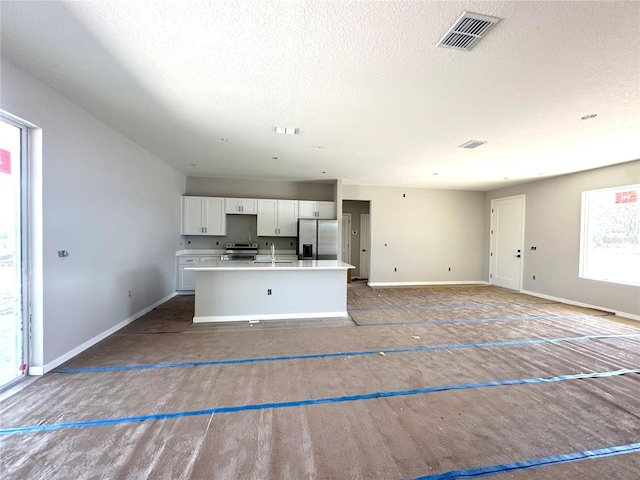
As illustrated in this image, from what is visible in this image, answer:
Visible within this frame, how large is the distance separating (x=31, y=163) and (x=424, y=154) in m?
4.87

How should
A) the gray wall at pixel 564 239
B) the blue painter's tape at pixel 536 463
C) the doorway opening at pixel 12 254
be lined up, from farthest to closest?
the gray wall at pixel 564 239
the doorway opening at pixel 12 254
the blue painter's tape at pixel 536 463

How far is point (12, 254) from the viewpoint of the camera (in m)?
2.29

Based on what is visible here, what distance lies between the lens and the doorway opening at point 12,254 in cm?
222

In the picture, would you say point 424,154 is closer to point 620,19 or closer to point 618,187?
point 620,19

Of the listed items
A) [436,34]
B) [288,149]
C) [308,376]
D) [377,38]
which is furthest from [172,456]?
[288,149]

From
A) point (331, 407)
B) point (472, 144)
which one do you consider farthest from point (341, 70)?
point (331, 407)

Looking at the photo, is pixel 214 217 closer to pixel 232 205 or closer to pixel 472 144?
pixel 232 205

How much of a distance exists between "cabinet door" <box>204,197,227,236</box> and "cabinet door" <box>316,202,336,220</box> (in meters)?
2.32

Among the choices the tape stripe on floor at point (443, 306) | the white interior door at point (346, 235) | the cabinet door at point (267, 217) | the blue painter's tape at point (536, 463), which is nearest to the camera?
the blue painter's tape at point (536, 463)

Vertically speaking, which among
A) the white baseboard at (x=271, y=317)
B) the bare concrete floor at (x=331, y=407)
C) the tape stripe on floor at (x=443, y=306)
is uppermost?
the white baseboard at (x=271, y=317)

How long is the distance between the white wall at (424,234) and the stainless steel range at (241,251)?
2812 mm

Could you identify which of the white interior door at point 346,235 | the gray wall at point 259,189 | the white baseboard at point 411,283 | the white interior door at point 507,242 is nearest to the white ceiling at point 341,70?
the gray wall at point 259,189

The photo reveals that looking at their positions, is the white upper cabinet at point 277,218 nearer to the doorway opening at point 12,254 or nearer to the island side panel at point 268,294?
the island side panel at point 268,294

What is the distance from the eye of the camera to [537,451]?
164cm
